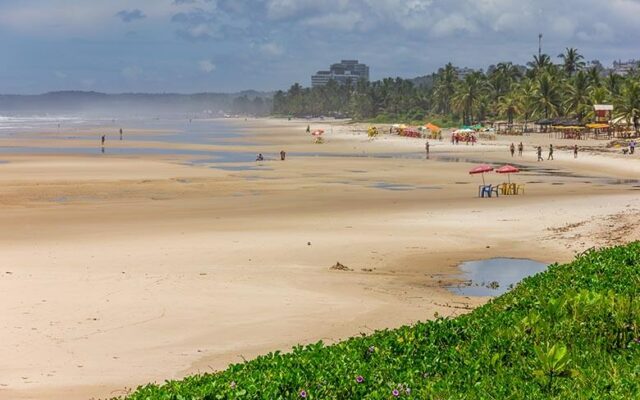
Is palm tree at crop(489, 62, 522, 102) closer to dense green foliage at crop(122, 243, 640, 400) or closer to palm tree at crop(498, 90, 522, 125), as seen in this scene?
palm tree at crop(498, 90, 522, 125)

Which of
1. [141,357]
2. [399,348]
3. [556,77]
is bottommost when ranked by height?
[141,357]

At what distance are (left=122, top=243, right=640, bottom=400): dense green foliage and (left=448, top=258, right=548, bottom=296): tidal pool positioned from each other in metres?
8.40

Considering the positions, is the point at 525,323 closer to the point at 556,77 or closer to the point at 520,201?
the point at 520,201

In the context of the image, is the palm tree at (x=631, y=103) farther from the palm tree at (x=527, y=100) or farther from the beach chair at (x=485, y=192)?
the beach chair at (x=485, y=192)

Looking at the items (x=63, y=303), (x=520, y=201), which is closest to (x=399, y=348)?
(x=63, y=303)

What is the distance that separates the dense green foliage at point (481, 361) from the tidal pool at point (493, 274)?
840 cm

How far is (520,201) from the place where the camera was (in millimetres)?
36688

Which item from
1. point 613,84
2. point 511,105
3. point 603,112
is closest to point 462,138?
point 603,112

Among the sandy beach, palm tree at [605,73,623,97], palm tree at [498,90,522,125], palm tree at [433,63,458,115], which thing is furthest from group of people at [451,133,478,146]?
palm tree at [433,63,458,115]

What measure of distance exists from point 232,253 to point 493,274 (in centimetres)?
720

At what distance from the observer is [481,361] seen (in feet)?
26.1

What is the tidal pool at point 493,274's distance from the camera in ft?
61.0

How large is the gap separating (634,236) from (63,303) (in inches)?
641

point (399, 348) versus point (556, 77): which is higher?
point (556, 77)
